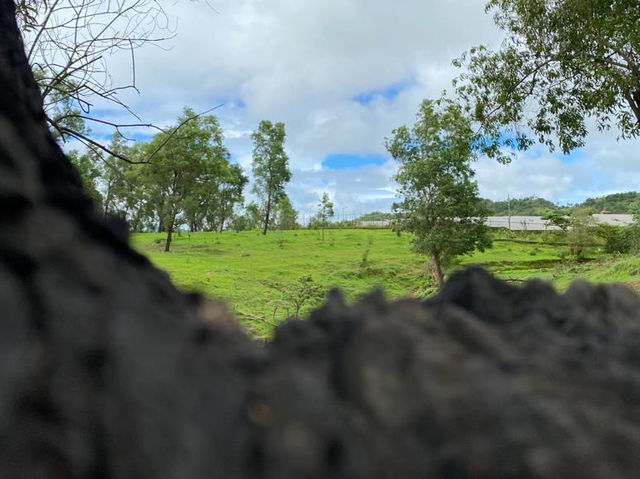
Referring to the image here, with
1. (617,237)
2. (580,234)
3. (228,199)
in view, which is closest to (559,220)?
(580,234)

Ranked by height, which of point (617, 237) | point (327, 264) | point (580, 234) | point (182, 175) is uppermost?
point (182, 175)

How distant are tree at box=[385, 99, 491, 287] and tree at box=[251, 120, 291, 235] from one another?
1168 inches

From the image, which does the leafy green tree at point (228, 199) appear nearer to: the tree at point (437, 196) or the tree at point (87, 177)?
the tree at point (437, 196)

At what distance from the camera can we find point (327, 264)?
1101 inches

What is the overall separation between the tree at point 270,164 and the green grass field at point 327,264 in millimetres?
11427

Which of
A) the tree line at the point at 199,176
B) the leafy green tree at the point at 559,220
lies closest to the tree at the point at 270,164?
the tree line at the point at 199,176

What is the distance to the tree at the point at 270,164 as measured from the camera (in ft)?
170

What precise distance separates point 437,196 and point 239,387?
22.7m

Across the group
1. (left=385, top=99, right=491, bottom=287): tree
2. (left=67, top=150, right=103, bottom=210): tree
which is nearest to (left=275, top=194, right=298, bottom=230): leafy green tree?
(left=385, top=99, right=491, bottom=287): tree

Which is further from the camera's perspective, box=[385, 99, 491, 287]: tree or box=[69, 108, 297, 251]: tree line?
box=[69, 108, 297, 251]: tree line

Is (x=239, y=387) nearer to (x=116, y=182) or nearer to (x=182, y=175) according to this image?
(x=116, y=182)

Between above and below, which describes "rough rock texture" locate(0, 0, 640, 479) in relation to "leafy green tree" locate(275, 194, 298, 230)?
below

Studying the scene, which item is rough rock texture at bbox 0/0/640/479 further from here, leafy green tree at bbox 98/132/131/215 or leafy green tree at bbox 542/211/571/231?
leafy green tree at bbox 542/211/571/231

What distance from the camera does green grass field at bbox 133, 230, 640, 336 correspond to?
18469mm
